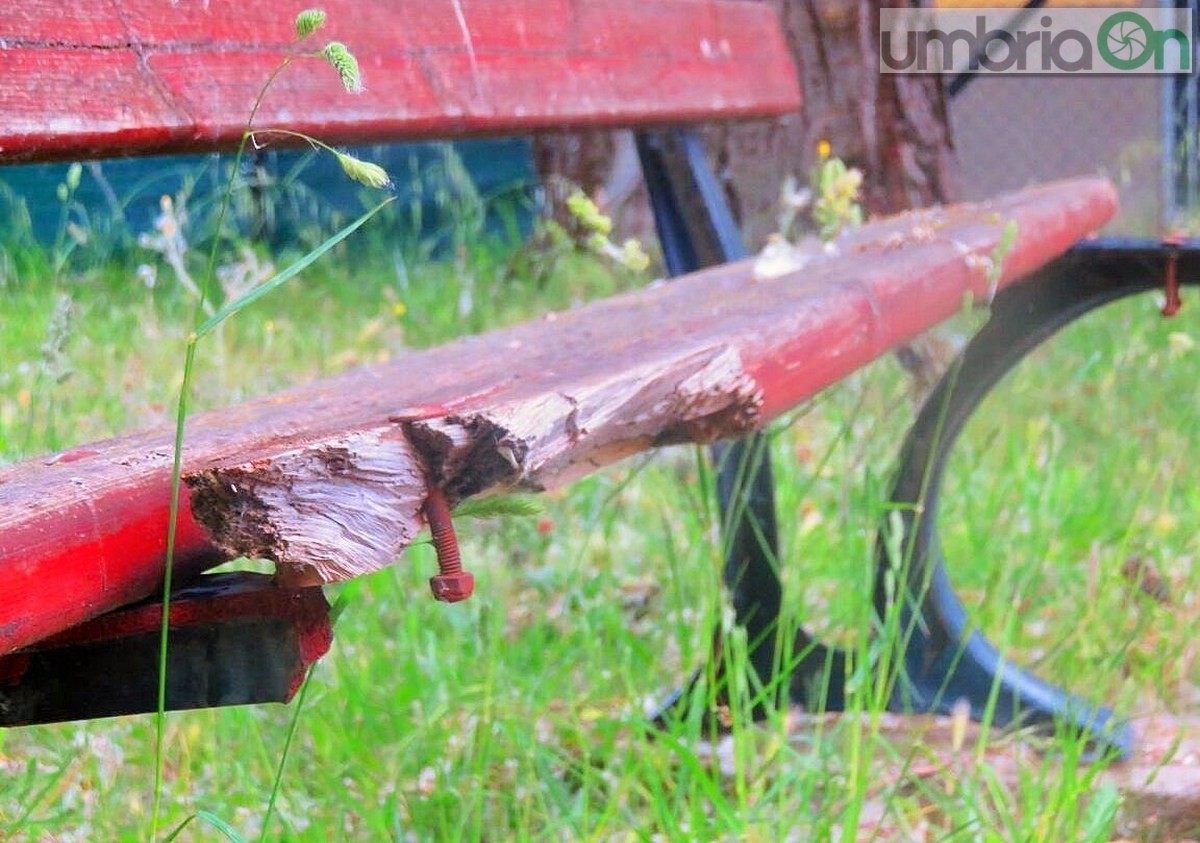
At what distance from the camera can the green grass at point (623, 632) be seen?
1390 mm

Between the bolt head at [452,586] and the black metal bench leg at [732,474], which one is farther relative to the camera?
the black metal bench leg at [732,474]

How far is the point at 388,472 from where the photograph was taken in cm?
71

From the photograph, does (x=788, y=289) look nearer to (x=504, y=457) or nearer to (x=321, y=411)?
(x=321, y=411)

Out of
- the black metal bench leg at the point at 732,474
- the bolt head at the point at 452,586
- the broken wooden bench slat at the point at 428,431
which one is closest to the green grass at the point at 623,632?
the black metal bench leg at the point at 732,474

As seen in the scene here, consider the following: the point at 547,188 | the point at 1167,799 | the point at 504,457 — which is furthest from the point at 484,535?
the point at 547,188
